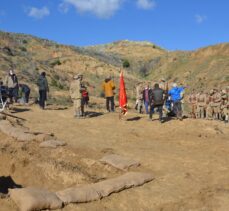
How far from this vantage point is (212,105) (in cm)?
1858

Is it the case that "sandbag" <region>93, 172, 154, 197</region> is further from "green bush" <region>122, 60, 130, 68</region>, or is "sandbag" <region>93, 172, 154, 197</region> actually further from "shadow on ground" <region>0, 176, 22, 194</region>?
"green bush" <region>122, 60, 130, 68</region>

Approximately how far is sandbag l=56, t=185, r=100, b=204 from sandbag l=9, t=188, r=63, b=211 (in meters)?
0.19

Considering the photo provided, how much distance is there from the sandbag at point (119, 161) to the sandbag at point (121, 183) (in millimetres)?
665

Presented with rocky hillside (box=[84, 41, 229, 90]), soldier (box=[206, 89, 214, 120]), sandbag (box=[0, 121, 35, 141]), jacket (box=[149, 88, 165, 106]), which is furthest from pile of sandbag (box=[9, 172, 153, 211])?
rocky hillside (box=[84, 41, 229, 90])

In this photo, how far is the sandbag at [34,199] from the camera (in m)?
6.13

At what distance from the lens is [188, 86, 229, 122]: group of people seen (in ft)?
59.5

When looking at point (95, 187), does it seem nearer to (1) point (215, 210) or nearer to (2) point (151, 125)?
(1) point (215, 210)

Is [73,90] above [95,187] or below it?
above

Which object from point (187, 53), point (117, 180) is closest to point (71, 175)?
point (117, 180)

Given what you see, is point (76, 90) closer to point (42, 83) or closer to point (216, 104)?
point (42, 83)

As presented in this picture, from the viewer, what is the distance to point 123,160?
934cm

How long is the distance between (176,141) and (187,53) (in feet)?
201

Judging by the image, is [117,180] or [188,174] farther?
[188,174]

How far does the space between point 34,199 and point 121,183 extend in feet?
6.38
